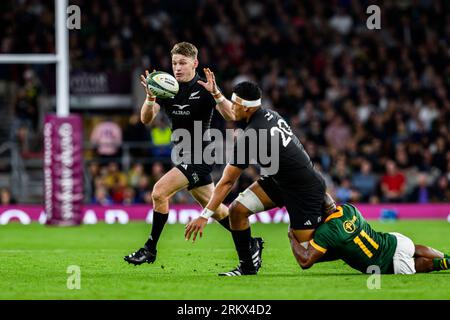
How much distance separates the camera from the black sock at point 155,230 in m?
11.3

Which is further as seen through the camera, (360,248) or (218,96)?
(218,96)

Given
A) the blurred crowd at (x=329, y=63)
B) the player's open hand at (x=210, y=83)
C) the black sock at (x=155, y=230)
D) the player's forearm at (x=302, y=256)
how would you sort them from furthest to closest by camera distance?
the blurred crowd at (x=329, y=63) → the black sock at (x=155, y=230) → the player's open hand at (x=210, y=83) → the player's forearm at (x=302, y=256)

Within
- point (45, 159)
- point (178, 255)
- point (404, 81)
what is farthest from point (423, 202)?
point (178, 255)

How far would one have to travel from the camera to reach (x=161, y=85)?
11516 mm

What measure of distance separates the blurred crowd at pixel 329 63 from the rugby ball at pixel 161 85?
988 cm

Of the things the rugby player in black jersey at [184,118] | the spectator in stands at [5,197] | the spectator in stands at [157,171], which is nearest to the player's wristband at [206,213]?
the rugby player in black jersey at [184,118]

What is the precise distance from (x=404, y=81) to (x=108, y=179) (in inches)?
306

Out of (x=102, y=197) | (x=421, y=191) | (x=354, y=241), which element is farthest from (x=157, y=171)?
(x=354, y=241)

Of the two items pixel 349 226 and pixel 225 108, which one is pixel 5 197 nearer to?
pixel 225 108

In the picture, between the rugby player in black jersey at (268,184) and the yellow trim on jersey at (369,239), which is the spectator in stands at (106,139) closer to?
the rugby player in black jersey at (268,184)

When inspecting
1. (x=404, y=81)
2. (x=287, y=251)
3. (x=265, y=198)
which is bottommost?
(x=287, y=251)

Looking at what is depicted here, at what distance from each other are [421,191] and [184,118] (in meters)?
10.8
